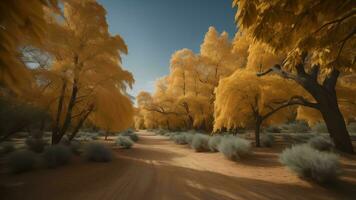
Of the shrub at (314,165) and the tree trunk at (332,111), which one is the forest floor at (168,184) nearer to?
the shrub at (314,165)

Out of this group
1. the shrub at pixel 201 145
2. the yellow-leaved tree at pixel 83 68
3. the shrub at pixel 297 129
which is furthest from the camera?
the shrub at pixel 297 129

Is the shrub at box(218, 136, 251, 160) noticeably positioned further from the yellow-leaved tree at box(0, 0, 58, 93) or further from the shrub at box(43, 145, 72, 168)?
the yellow-leaved tree at box(0, 0, 58, 93)

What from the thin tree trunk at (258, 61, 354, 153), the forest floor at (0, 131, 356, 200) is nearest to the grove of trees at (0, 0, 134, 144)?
the forest floor at (0, 131, 356, 200)

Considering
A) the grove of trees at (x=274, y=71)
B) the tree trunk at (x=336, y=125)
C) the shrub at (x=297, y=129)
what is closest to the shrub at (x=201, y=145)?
the grove of trees at (x=274, y=71)

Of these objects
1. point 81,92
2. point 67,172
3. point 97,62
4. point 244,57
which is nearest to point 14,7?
point 67,172

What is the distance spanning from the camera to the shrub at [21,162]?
5664 millimetres

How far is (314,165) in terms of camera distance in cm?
475

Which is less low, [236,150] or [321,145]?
[321,145]

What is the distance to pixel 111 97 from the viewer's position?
876 centimetres

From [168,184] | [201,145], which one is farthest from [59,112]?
[201,145]

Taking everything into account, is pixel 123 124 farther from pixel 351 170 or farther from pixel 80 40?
pixel 351 170

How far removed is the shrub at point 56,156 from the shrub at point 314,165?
27.5ft

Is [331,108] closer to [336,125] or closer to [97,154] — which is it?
[336,125]

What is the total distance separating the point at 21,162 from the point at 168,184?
519cm
